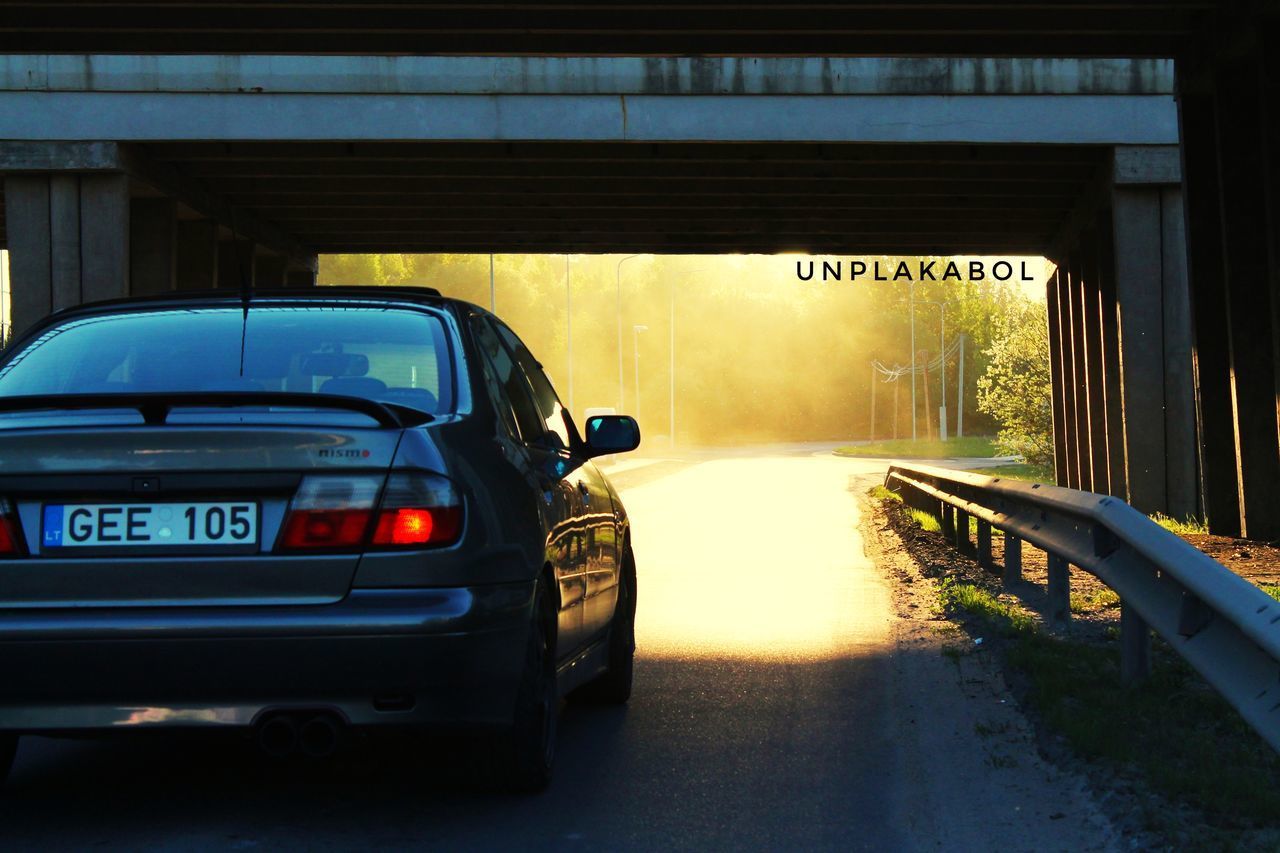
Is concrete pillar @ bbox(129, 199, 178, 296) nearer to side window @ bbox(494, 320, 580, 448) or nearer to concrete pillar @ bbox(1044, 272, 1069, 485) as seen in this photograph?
concrete pillar @ bbox(1044, 272, 1069, 485)

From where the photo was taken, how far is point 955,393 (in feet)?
413

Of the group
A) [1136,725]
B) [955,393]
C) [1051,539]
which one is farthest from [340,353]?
[955,393]

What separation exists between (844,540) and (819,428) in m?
111

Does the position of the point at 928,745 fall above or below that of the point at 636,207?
below

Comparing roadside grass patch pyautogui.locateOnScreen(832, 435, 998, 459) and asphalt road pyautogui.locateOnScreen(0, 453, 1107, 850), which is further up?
roadside grass patch pyautogui.locateOnScreen(832, 435, 998, 459)

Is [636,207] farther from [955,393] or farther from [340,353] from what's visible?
[955,393]

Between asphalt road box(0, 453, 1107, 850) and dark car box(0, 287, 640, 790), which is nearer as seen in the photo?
dark car box(0, 287, 640, 790)

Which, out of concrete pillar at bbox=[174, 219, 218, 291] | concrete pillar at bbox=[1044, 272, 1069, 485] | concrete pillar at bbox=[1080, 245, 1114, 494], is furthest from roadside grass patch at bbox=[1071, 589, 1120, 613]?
concrete pillar at bbox=[1044, 272, 1069, 485]

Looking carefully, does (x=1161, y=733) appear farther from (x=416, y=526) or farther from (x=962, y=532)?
(x=962, y=532)

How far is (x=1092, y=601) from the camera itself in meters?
9.84

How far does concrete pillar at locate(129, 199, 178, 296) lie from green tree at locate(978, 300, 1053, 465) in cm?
2430

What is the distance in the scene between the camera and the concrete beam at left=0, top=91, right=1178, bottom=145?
20.1 m

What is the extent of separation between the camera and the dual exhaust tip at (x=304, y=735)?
471 centimetres

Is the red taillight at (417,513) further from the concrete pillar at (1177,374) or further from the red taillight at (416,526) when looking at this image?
the concrete pillar at (1177,374)
